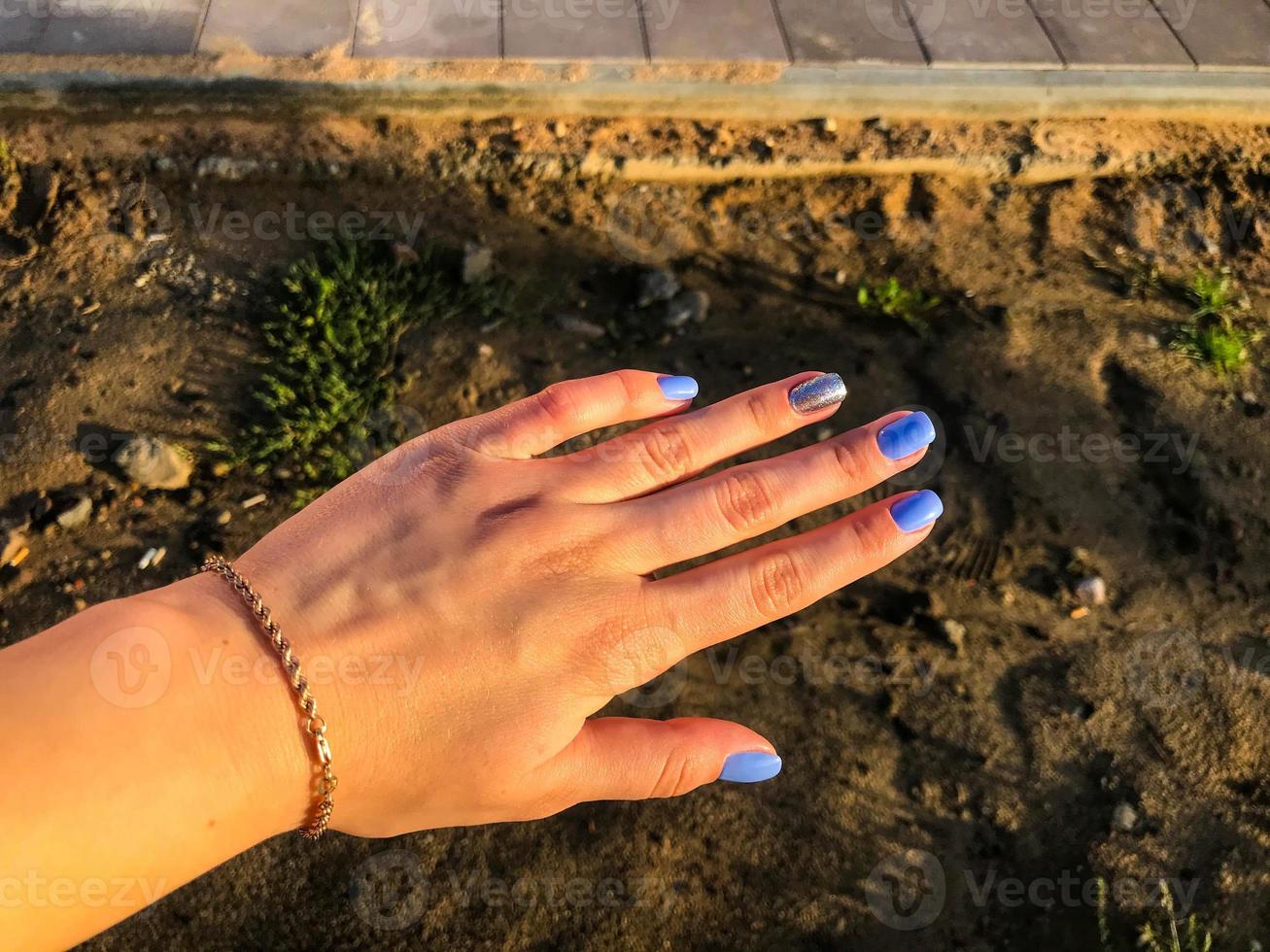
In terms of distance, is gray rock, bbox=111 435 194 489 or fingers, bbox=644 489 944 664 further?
gray rock, bbox=111 435 194 489

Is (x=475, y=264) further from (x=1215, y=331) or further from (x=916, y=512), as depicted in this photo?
(x=1215, y=331)

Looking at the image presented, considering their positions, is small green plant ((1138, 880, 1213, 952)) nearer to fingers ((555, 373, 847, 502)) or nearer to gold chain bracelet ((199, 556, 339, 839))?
fingers ((555, 373, 847, 502))

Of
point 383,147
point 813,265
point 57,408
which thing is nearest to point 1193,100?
point 813,265

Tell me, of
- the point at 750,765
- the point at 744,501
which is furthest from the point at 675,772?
the point at 744,501

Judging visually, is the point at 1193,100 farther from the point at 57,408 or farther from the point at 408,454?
the point at 57,408

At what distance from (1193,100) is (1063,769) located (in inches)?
133

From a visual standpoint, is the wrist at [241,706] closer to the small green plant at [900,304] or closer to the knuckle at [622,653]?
the knuckle at [622,653]

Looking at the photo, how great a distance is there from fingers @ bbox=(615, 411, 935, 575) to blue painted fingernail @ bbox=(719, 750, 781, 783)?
0.50m

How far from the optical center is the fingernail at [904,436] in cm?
232

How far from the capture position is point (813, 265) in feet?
13.0

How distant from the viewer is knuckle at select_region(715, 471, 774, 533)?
2275 millimetres

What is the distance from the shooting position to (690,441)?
2.39 metres

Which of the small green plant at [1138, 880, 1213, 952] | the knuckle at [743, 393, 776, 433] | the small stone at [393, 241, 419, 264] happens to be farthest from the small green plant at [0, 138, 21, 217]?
the small green plant at [1138, 880, 1213, 952]

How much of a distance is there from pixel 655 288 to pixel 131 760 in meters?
2.73
